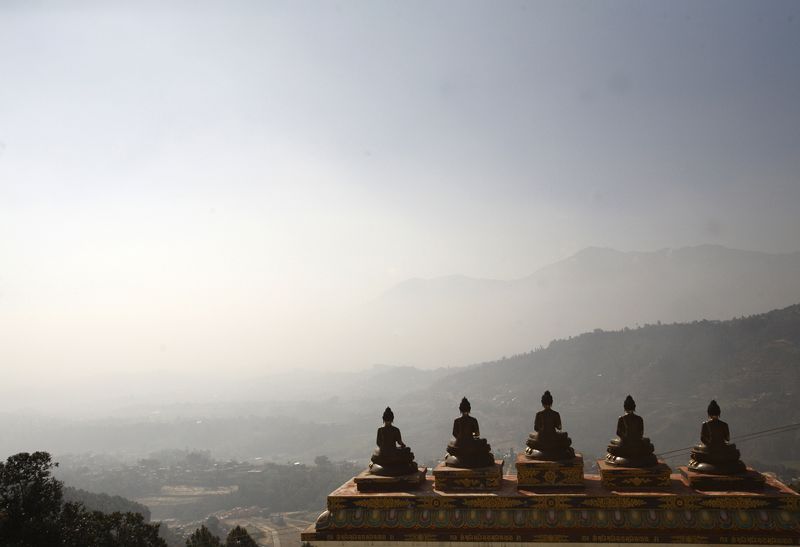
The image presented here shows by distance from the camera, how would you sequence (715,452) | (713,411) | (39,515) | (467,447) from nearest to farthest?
(715,452) < (713,411) < (467,447) < (39,515)

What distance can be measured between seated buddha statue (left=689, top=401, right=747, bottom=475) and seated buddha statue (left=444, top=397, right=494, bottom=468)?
4867 mm

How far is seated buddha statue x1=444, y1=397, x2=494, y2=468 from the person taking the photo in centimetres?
1416

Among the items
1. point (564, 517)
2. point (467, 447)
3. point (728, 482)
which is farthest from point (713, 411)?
point (467, 447)

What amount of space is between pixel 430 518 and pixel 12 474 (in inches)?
692

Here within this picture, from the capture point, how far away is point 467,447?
14203 mm

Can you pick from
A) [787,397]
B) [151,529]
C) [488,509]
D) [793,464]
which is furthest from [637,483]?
[787,397]

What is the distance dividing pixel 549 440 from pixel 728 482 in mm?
3959

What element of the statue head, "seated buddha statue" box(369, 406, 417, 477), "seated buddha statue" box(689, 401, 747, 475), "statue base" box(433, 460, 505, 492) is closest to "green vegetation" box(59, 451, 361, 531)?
"seated buddha statue" box(369, 406, 417, 477)

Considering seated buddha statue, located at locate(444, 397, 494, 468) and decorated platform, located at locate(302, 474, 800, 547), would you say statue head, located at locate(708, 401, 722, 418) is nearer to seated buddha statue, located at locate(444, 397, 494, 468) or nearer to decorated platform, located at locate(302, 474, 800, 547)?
decorated platform, located at locate(302, 474, 800, 547)

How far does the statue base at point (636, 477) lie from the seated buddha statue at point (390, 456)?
4.83 metres

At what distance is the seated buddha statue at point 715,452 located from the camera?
12.9 meters

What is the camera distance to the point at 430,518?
13.4 meters

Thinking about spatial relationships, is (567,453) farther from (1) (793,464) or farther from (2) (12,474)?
(1) (793,464)

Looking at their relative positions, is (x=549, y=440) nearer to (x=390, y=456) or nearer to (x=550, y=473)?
(x=550, y=473)
